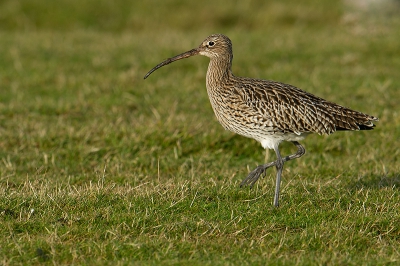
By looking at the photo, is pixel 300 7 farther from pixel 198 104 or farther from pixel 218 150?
pixel 218 150

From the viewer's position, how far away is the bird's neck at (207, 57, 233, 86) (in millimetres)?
7742

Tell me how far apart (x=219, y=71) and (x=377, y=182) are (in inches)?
84.5

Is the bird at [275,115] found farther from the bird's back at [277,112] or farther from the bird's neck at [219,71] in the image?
A: the bird's neck at [219,71]

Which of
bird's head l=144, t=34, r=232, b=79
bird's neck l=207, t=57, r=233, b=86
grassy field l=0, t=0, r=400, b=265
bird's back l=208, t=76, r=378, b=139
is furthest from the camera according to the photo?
bird's head l=144, t=34, r=232, b=79

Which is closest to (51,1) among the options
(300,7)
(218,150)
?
(300,7)

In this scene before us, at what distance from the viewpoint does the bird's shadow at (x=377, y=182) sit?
7604mm

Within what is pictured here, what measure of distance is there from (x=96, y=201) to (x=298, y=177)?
2.73 metres

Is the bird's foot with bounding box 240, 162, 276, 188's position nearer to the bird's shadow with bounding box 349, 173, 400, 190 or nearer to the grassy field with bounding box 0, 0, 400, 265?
the grassy field with bounding box 0, 0, 400, 265

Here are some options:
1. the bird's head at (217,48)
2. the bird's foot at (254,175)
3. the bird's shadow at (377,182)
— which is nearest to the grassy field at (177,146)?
the bird's shadow at (377,182)

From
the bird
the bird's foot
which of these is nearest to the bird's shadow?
the bird

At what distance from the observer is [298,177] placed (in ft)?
27.1

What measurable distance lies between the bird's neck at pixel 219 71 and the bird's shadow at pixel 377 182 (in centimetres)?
182

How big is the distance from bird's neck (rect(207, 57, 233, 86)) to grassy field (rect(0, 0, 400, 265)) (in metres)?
1.11

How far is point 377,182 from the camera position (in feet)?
25.8
